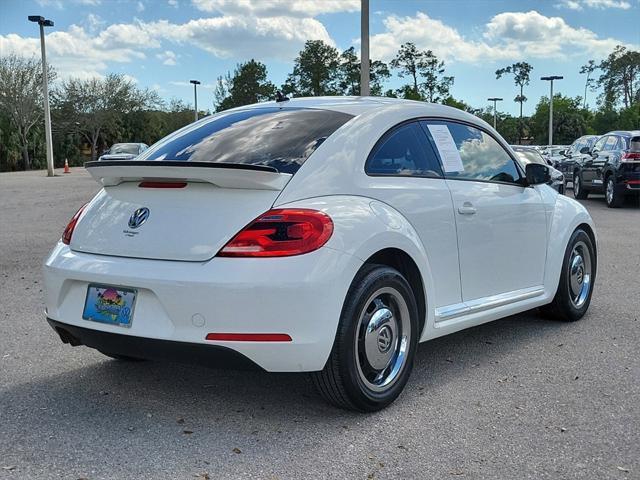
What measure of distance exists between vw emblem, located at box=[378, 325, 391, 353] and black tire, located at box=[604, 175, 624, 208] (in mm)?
14156

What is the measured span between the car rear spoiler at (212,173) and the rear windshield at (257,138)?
0.61ft

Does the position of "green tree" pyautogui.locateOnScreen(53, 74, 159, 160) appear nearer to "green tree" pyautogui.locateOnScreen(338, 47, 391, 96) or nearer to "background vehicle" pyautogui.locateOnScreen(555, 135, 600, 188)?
"green tree" pyautogui.locateOnScreen(338, 47, 391, 96)

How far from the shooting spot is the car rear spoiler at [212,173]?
338 centimetres

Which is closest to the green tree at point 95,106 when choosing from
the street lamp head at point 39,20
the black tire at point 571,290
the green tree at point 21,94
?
the green tree at point 21,94

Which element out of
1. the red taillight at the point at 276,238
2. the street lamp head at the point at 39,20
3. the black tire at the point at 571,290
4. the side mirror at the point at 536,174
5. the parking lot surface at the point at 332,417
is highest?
the street lamp head at the point at 39,20

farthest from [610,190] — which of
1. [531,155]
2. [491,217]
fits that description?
[491,217]

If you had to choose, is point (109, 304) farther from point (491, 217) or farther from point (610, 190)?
point (610, 190)

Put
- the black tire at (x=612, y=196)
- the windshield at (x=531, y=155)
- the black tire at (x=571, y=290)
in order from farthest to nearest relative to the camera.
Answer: the black tire at (x=612, y=196) < the windshield at (x=531, y=155) < the black tire at (x=571, y=290)

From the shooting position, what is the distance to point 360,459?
3.16 metres

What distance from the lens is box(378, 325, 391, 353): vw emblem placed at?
3.74 metres

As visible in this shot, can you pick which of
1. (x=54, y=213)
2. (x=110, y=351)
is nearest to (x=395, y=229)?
(x=110, y=351)

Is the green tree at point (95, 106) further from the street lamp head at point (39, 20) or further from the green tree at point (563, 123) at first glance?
the green tree at point (563, 123)

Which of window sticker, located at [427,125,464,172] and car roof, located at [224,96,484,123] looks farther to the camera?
window sticker, located at [427,125,464,172]

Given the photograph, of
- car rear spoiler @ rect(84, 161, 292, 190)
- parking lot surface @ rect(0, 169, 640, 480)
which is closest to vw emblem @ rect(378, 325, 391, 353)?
parking lot surface @ rect(0, 169, 640, 480)
